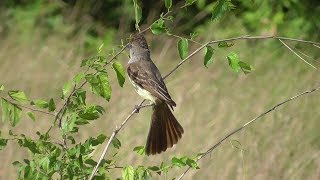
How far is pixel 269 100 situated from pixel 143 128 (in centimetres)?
88

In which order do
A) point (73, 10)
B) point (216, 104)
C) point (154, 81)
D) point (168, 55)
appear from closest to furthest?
point (154, 81), point (216, 104), point (168, 55), point (73, 10)

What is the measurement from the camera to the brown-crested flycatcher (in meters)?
3.74

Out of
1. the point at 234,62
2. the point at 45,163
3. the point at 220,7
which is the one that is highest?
the point at 220,7

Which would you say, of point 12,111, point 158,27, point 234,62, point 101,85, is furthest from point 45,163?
point 234,62

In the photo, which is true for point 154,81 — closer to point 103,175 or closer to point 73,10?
point 103,175

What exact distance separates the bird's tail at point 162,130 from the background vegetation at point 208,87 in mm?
441

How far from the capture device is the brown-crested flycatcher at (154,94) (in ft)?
12.3

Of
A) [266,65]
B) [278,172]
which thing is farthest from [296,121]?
[266,65]

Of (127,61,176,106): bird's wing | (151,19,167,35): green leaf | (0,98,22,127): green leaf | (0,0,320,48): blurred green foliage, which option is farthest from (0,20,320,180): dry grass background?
(0,0,320,48): blurred green foliage

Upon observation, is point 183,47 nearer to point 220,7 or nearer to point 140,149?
point 220,7

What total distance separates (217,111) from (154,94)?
2.06 m

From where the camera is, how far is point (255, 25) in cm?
987

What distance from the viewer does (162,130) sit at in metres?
3.77

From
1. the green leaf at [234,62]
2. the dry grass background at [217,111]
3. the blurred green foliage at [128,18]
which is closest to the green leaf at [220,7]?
the green leaf at [234,62]
